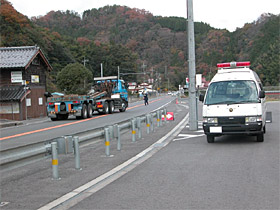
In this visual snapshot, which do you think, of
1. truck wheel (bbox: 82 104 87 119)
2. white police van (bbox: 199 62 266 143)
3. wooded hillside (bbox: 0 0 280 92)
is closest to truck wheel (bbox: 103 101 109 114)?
truck wheel (bbox: 82 104 87 119)

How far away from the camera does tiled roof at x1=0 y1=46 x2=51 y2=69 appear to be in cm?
3441

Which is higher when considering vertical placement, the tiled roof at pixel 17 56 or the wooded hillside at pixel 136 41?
the wooded hillside at pixel 136 41

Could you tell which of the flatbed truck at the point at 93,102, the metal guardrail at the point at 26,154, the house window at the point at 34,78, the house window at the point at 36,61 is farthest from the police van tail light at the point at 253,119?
the house window at the point at 36,61

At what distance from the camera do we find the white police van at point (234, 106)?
1171 cm

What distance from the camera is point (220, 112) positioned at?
11953 mm

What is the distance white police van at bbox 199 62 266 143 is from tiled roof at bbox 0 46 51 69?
2475cm

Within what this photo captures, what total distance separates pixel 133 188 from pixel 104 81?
28.2 m

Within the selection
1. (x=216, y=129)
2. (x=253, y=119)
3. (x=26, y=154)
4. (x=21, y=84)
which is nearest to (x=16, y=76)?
(x=21, y=84)

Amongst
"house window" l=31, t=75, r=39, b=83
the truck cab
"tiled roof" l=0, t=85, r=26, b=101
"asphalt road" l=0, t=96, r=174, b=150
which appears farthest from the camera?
"house window" l=31, t=75, r=39, b=83

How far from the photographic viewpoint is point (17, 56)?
35.8 m

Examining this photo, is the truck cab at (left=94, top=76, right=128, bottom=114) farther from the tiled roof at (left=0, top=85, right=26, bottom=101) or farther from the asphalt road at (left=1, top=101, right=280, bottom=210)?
the asphalt road at (left=1, top=101, right=280, bottom=210)

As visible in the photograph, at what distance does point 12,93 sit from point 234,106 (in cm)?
2563

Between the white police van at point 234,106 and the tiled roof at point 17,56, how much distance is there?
24.7m

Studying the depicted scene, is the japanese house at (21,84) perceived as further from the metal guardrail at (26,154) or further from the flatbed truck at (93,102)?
the metal guardrail at (26,154)
